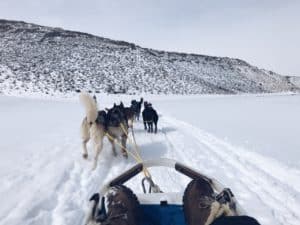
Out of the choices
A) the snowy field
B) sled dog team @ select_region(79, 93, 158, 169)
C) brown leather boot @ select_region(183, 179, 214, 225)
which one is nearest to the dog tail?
sled dog team @ select_region(79, 93, 158, 169)

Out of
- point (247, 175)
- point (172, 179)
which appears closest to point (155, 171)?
point (172, 179)

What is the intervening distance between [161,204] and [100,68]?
146 feet

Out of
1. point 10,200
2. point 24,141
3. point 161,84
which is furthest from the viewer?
point 161,84

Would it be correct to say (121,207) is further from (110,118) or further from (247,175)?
(110,118)

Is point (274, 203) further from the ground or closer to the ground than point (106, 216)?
closer to the ground

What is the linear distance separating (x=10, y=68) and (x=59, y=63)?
7068mm

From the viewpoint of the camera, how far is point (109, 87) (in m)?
38.5

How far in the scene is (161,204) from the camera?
2.65 metres

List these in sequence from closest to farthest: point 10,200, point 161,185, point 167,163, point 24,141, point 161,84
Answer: point 167,163
point 10,200
point 161,185
point 24,141
point 161,84

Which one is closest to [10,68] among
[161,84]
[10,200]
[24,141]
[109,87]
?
[109,87]

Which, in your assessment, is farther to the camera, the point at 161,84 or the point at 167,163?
the point at 161,84

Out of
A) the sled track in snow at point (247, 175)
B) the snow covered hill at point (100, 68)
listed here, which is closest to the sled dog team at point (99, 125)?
the sled track in snow at point (247, 175)

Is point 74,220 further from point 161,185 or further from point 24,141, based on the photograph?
point 24,141

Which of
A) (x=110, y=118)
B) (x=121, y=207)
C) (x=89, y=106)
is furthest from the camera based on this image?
(x=110, y=118)
